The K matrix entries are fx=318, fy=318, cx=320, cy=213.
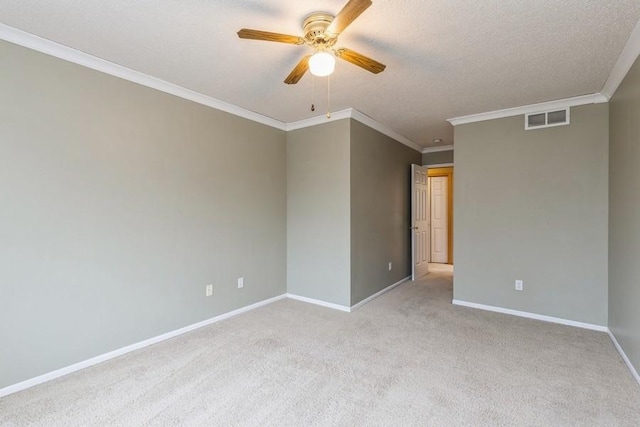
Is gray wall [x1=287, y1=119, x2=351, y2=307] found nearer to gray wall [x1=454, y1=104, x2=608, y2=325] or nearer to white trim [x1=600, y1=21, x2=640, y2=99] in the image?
gray wall [x1=454, y1=104, x2=608, y2=325]

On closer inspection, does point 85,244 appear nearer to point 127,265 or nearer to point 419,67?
point 127,265

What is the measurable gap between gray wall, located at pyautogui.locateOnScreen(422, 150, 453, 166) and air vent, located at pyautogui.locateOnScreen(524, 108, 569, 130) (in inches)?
81.6

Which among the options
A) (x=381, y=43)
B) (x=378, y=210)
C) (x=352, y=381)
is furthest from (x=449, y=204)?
(x=352, y=381)

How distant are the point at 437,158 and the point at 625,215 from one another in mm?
3406

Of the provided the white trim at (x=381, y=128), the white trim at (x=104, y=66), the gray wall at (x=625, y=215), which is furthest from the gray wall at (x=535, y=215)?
the white trim at (x=104, y=66)

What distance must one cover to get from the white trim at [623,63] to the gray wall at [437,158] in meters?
2.64

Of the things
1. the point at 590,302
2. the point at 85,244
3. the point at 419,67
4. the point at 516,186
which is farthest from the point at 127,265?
the point at 590,302

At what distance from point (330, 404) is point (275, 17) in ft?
8.03

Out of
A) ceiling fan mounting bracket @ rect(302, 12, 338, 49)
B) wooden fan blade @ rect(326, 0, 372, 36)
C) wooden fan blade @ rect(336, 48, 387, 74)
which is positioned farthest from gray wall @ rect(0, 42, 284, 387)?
wooden fan blade @ rect(326, 0, 372, 36)

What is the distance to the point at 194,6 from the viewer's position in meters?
1.87

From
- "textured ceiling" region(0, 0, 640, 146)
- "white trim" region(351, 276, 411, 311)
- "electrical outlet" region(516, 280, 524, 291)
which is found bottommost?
"white trim" region(351, 276, 411, 311)

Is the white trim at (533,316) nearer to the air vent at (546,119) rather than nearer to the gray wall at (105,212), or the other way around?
the air vent at (546,119)

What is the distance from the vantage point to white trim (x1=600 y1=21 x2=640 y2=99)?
213 centimetres

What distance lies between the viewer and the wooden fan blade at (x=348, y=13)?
1509 mm
